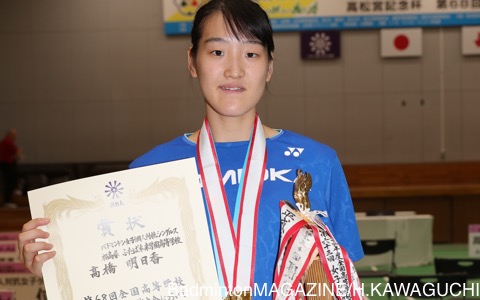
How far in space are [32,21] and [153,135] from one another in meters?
2.64

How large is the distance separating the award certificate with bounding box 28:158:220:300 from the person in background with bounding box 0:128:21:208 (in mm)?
9128

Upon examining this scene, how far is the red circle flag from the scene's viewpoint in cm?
1059

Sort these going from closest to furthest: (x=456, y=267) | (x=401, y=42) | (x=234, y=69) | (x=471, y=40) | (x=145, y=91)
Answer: (x=234, y=69) < (x=456, y=267) < (x=471, y=40) < (x=401, y=42) < (x=145, y=91)

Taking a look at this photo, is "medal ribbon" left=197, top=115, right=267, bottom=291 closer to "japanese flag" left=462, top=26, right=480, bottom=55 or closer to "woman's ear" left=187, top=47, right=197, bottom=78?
"woman's ear" left=187, top=47, right=197, bottom=78

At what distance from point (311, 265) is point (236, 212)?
0.82 ft

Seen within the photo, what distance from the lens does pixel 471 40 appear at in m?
10.5

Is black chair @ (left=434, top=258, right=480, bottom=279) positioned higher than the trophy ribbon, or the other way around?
the trophy ribbon

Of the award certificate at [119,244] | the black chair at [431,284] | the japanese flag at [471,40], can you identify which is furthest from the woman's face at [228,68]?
→ the japanese flag at [471,40]

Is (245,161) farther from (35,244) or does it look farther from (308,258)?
(35,244)

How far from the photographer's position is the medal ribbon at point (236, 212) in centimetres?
147

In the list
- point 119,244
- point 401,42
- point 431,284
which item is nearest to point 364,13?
point 401,42

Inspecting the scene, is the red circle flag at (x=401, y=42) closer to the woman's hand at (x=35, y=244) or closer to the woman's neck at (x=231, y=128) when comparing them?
the woman's neck at (x=231, y=128)

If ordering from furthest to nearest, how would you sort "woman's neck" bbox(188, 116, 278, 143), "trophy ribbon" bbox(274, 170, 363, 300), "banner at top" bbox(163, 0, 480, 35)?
"banner at top" bbox(163, 0, 480, 35)
"woman's neck" bbox(188, 116, 278, 143)
"trophy ribbon" bbox(274, 170, 363, 300)

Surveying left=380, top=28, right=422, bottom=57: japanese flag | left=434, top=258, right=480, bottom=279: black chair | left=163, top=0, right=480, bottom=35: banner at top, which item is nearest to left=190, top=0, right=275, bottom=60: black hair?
left=434, top=258, right=480, bottom=279: black chair
